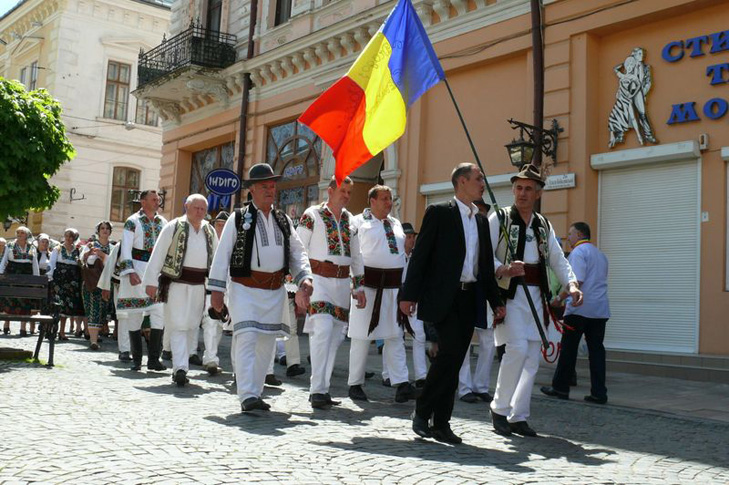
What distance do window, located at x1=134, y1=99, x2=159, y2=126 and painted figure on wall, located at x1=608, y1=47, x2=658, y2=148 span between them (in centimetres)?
2876

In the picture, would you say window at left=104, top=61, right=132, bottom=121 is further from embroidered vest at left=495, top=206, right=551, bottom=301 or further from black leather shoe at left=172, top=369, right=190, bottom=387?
embroidered vest at left=495, top=206, right=551, bottom=301

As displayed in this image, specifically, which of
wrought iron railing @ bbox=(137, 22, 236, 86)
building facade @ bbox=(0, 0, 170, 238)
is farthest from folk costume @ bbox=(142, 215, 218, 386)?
building facade @ bbox=(0, 0, 170, 238)

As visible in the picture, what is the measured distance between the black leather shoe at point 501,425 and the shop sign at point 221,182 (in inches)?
399

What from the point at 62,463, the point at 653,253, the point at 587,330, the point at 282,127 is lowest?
the point at 62,463

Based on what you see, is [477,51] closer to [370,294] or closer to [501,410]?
[370,294]

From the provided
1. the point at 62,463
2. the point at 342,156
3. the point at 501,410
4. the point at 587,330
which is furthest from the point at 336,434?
the point at 587,330

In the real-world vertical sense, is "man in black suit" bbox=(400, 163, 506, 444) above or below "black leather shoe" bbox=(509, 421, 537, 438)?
above

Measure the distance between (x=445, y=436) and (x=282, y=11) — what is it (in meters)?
17.3

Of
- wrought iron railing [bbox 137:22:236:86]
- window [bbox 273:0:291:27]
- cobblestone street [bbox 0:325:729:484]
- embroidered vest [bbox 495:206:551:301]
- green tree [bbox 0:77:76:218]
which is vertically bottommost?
cobblestone street [bbox 0:325:729:484]

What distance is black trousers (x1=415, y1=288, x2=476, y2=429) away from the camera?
19.0 ft

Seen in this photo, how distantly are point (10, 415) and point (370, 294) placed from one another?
3.35m

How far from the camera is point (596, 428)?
6832 millimetres

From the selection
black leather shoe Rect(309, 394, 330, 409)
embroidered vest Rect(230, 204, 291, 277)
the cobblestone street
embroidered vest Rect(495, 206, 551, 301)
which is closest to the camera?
the cobblestone street

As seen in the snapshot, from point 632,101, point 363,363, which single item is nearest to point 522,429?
point 363,363
